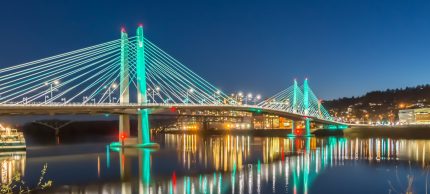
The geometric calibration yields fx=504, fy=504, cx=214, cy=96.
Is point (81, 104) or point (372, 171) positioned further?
point (81, 104)

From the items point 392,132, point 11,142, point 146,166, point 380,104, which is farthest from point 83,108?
point 380,104

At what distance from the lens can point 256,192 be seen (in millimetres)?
22047

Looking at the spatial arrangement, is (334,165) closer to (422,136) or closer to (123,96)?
(123,96)

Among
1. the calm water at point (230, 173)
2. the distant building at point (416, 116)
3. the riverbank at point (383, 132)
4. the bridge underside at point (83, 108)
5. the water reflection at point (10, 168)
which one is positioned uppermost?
the bridge underside at point (83, 108)

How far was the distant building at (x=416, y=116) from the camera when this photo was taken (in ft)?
297

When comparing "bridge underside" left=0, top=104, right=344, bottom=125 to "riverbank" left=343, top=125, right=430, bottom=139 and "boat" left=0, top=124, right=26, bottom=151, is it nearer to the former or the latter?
"boat" left=0, top=124, right=26, bottom=151

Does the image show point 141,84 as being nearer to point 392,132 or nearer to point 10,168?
point 10,168

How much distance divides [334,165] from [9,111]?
22.6m

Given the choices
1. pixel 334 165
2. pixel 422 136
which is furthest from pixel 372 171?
pixel 422 136

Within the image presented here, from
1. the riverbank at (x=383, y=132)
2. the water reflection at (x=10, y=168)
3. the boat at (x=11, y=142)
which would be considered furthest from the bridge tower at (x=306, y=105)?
the water reflection at (x=10, y=168)

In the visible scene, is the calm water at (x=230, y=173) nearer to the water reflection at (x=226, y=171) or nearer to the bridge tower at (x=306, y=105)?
the water reflection at (x=226, y=171)

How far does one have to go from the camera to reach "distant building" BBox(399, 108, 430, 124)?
90562 millimetres

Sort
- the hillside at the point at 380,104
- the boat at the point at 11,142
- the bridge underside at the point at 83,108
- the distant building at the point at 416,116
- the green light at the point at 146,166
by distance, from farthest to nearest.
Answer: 1. the hillside at the point at 380,104
2. the distant building at the point at 416,116
3. the boat at the point at 11,142
4. the bridge underside at the point at 83,108
5. the green light at the point at 146,166

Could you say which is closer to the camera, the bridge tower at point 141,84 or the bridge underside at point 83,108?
the bridge underside at point 83,108
